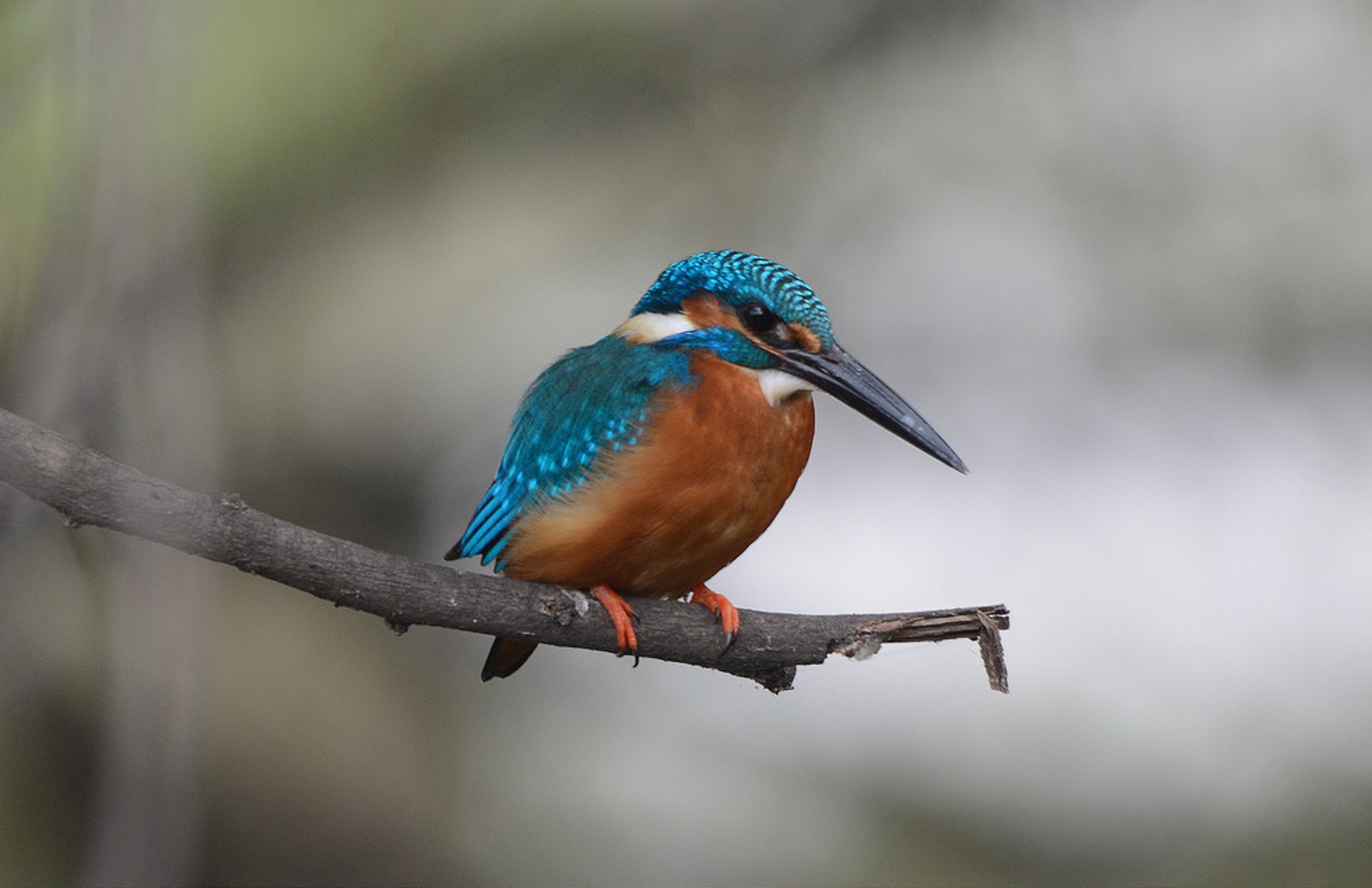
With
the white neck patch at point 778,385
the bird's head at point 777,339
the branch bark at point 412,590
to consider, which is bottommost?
the branch bark at point 412,590

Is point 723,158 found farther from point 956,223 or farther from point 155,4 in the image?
point 155,4

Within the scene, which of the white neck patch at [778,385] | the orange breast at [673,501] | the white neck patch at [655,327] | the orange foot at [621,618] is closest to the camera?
the orange foot at [621,618]

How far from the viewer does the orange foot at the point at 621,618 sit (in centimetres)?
214

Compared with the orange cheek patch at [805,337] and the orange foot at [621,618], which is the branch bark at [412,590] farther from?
the orange cheek patch at [805,337]

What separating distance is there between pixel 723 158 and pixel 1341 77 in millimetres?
2462

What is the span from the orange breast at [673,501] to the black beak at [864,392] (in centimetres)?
10

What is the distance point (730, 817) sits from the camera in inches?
191

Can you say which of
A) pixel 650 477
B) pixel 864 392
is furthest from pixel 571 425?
pixel 864 392

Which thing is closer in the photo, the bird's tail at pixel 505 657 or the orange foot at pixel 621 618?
the orange foot at pixel 621 618

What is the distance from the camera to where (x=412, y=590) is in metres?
1.77

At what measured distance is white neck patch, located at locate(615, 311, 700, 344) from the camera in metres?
2.55

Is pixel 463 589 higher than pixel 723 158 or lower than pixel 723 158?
lower

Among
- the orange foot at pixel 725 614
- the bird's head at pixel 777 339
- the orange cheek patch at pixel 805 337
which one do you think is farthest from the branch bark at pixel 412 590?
the orange cheek patch at pixel 805 337

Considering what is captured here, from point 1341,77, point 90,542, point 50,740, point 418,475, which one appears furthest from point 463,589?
point 1341,77
